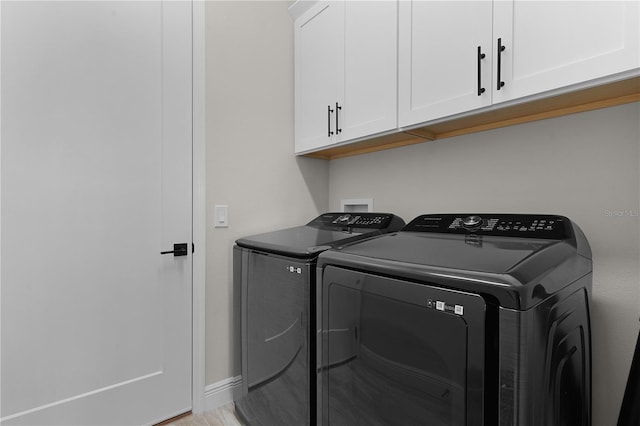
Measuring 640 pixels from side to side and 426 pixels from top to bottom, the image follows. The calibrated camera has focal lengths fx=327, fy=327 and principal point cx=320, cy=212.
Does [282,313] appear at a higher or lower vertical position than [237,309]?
higher

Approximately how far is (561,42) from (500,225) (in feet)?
2.11

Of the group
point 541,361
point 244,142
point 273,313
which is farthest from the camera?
point 244,142

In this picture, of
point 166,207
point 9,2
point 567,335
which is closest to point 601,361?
point 567,335

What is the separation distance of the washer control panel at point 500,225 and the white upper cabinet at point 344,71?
51 centimetres

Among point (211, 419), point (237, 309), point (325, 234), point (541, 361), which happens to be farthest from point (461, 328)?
point (211, 419)

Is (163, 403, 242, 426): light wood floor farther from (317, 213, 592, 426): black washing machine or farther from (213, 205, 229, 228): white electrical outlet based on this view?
(213, 205, 229, 228): white electrical outlet

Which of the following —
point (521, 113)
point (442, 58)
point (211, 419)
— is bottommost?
point (211, 419)

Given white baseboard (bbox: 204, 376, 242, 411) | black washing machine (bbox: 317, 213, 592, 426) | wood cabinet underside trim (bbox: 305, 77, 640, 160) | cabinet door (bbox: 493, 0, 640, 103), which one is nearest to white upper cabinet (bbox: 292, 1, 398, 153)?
wood cabinet underside trim (bbox: 305, 77, 640, 160)

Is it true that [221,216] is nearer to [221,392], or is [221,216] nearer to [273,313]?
[273,313]

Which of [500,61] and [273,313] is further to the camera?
[273,313]

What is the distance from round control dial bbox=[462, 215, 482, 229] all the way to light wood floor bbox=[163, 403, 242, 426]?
156 centimetres

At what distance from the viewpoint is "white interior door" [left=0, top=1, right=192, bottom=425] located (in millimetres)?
1387

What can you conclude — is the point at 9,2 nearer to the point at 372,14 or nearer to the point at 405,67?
the point at 372,14

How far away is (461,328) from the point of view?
0.80 metres
